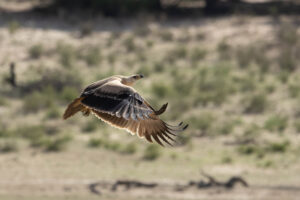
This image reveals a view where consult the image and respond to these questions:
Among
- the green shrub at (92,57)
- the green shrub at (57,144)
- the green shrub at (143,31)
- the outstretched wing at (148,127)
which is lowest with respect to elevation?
the green shrub at (57,144)

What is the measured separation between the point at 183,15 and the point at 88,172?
43.6ft

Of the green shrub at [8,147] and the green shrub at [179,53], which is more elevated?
the green shrub at [179,53]

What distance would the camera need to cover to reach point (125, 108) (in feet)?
25.0

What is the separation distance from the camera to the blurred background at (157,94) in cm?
1680

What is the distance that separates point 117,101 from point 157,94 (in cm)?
1376

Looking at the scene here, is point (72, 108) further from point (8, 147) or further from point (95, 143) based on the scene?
point (8, 147)

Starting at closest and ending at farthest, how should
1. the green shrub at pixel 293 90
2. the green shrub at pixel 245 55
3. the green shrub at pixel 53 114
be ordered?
the green shrub at pixel 53 114
the green shrub at pixel 293 90
the green shrub at pixel 245 55

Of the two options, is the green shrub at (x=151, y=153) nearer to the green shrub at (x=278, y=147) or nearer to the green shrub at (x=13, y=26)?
the green shrub at (x=278, y=147)

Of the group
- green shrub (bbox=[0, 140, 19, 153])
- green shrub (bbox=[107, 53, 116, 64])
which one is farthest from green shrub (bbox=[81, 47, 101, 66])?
green shrub (bbox=[0, 140, 19, 153])

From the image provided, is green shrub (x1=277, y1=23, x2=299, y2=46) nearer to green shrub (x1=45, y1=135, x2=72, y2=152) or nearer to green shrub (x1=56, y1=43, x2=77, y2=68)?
green shrub (x1=56, y1=43, x2=77, y2=68)

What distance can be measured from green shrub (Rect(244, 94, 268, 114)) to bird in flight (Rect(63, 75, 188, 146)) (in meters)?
12.0

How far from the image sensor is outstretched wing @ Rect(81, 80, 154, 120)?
24.7 ft

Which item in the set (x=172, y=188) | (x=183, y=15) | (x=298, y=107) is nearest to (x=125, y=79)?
(x=172, y=188)

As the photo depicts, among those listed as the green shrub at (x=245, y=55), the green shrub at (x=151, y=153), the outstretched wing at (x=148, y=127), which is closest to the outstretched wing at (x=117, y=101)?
the outstretched wing at (x=148, y=127)
